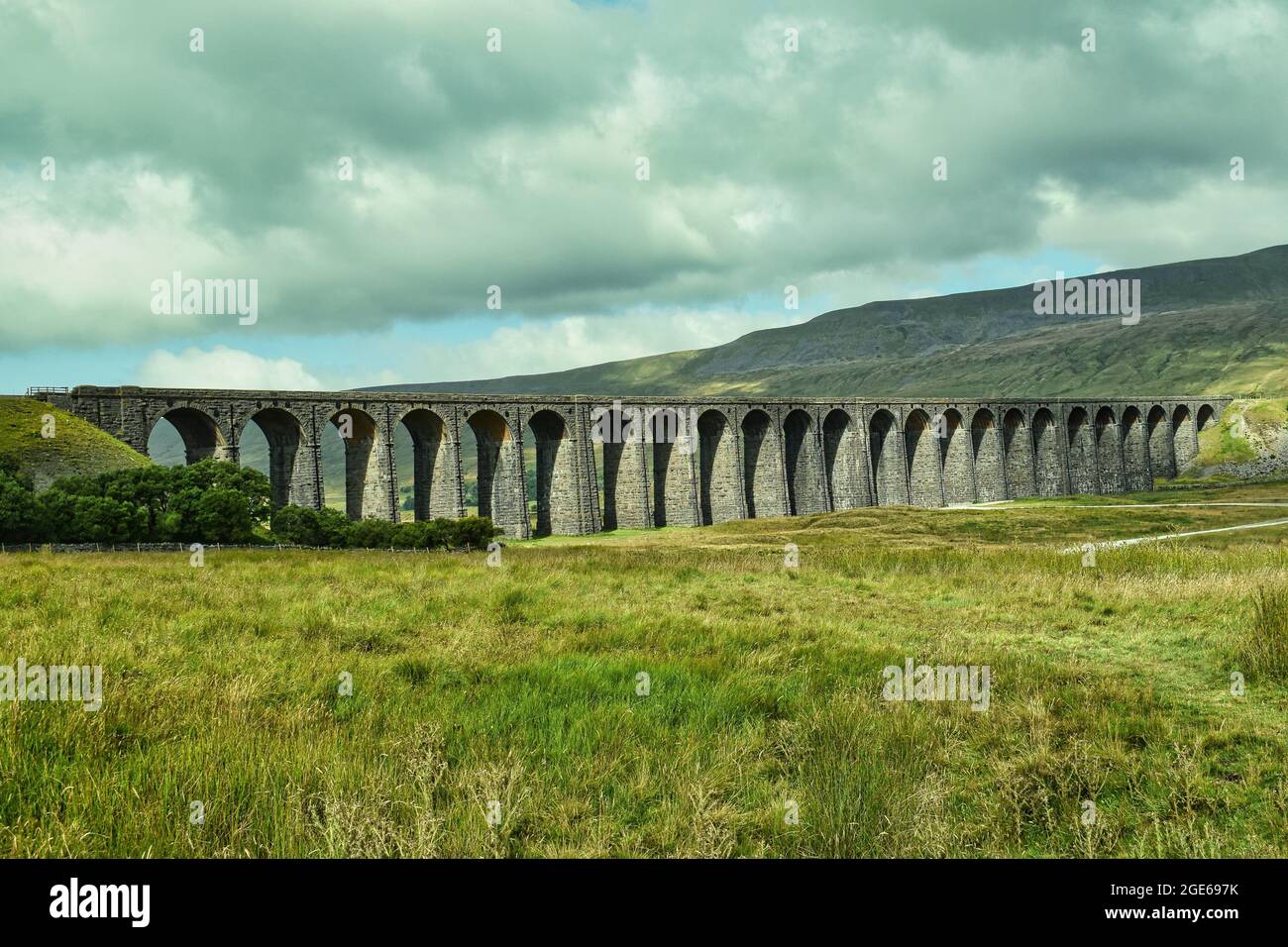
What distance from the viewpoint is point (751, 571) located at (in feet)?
66.4

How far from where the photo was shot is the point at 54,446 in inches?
1602

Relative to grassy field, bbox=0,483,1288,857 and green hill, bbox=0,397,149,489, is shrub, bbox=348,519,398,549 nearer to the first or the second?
A: green hill, bbox=0,397,149,489

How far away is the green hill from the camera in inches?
1526

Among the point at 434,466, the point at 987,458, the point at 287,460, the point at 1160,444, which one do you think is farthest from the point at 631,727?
the point at 1160,444

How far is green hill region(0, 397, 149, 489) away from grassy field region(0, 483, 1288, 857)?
30.6 meters

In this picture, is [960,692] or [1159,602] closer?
[960,692]

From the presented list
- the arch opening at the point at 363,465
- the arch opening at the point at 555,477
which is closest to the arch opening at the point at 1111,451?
the arch opening at the point at 555,477

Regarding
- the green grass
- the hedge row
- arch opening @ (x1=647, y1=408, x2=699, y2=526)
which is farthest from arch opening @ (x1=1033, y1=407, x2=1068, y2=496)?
the hedge row

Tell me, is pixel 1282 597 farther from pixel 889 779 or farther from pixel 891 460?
pixel 891 460

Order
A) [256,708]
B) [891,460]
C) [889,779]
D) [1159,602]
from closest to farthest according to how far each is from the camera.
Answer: [889,779]
[256,708]
[1159,602]
[891,460]

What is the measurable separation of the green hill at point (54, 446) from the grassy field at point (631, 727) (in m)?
30.6
